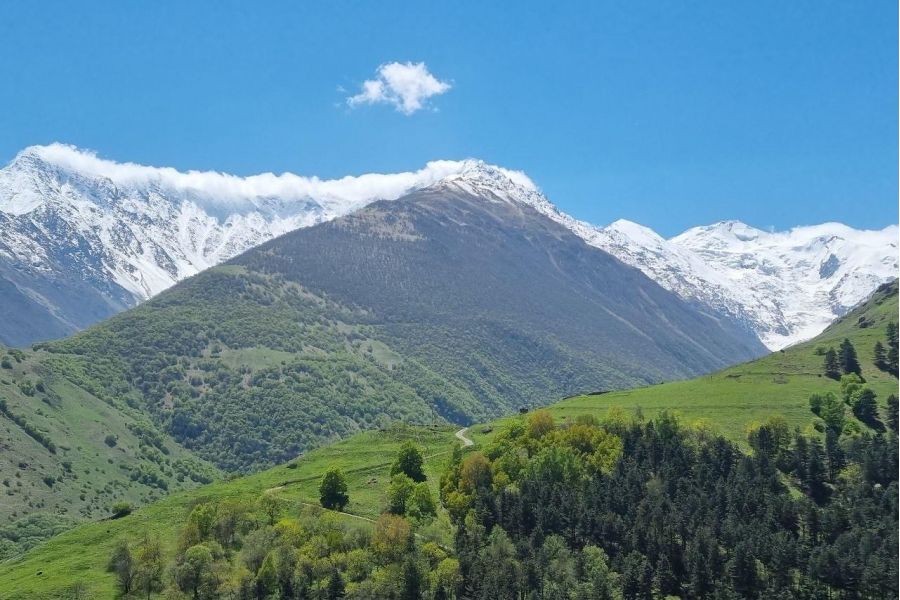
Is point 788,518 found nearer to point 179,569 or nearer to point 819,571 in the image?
point 819,571

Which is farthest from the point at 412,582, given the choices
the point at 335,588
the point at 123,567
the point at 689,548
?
the point at 123,567

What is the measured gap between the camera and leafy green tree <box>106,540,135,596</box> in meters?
176

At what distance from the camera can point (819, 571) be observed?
167 m

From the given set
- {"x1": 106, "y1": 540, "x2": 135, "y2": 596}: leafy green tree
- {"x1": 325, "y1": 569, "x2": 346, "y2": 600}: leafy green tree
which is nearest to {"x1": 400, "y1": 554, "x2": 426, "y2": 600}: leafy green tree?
{"x1": 325, "y1": 569, "x2": 346, "y2": 600}: leafy green tree

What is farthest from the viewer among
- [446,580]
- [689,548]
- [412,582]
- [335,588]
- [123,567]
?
[123,567]

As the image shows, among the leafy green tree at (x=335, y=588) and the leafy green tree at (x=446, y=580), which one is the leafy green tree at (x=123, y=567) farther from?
the leafy green tree at (x=446, y=580)

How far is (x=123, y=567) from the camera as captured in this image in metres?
177

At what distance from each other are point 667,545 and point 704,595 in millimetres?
13559

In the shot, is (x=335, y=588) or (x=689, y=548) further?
(x=689, y=548)

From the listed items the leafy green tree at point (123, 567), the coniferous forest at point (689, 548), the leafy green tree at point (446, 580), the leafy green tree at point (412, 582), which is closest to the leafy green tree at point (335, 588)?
the leafy green tree at point (412, 582)

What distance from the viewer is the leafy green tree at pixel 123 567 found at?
17562 cm

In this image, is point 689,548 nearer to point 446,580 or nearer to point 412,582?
point 446,580

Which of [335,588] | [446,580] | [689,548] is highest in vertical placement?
[689,548]

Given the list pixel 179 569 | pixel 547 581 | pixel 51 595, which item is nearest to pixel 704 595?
pixel 547 581
